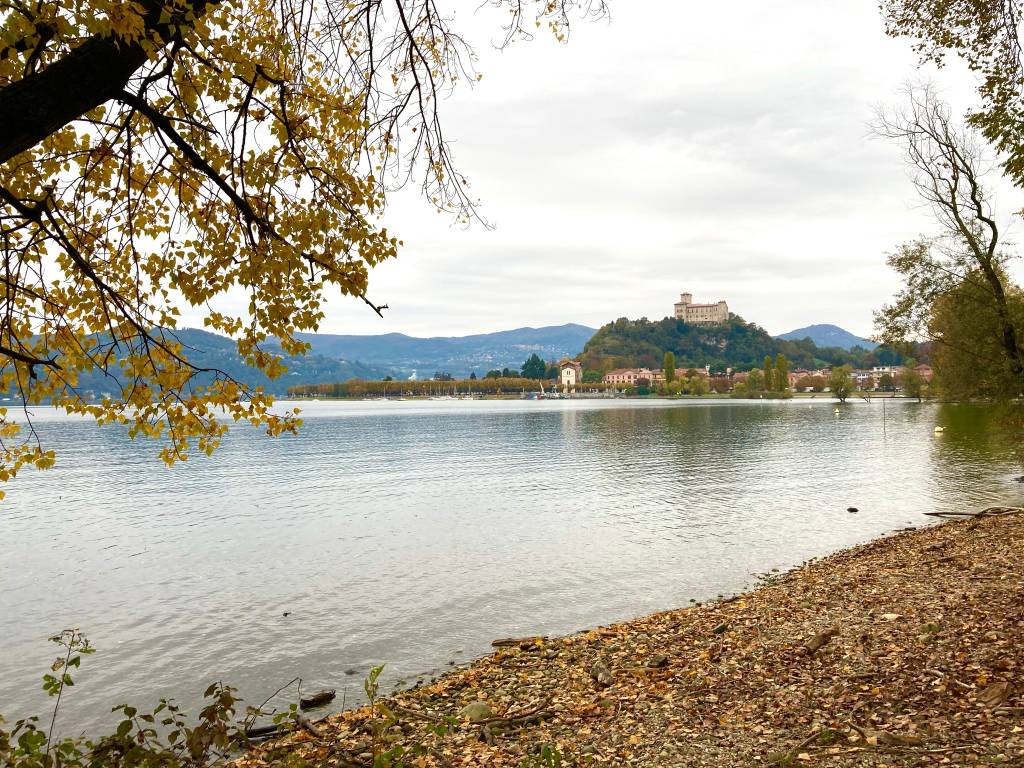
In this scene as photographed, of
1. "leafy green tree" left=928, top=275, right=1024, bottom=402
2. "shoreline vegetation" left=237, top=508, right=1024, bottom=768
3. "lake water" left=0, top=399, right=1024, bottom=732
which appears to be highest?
"leafy green tree" left=928, top=275, right=1024, bottom=402

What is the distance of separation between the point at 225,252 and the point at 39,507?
40.1 meters

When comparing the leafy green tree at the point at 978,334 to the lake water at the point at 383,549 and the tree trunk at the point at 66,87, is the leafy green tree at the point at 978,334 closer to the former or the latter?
the lake water at the point at 383,549

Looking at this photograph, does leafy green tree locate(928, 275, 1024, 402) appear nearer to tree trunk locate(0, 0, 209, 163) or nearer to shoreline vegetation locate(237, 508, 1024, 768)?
shoreline vegetation locate(237, 508, 1024, 768)

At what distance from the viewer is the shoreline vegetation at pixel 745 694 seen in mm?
7164

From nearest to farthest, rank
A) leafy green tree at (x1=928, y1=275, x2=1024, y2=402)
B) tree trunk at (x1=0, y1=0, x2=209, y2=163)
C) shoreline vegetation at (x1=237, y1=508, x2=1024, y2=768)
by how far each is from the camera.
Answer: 1. tree trunk at (x1=0, y1=0, x2=209, y2=163)
2. shoreline vegetation at (x1=237, y1=508, x2=1024, y2=768)
3. leafy green tree at (x1=928, y1=275, x2=1024, y2=402)

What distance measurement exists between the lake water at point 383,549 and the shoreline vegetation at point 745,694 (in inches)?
114

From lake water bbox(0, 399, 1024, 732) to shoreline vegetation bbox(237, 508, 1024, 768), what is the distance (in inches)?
114

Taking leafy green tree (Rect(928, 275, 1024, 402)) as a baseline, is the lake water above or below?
below

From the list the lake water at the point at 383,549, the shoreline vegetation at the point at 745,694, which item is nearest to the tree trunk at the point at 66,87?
the shoreline vegetation at the point at 745,694

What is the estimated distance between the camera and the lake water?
48.9ft

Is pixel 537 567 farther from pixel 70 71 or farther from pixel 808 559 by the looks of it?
pixel 70 71

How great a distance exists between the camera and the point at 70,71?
16.4ft

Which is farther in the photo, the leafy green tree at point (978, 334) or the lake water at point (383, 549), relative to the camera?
the leafy green tree at point (978, 334)

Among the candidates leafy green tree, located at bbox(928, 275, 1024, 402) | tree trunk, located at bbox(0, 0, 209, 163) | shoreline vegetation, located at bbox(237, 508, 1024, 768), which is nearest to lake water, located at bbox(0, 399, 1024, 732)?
shoreline vegetation, located at bbox(237, 508, 1024, 768)
